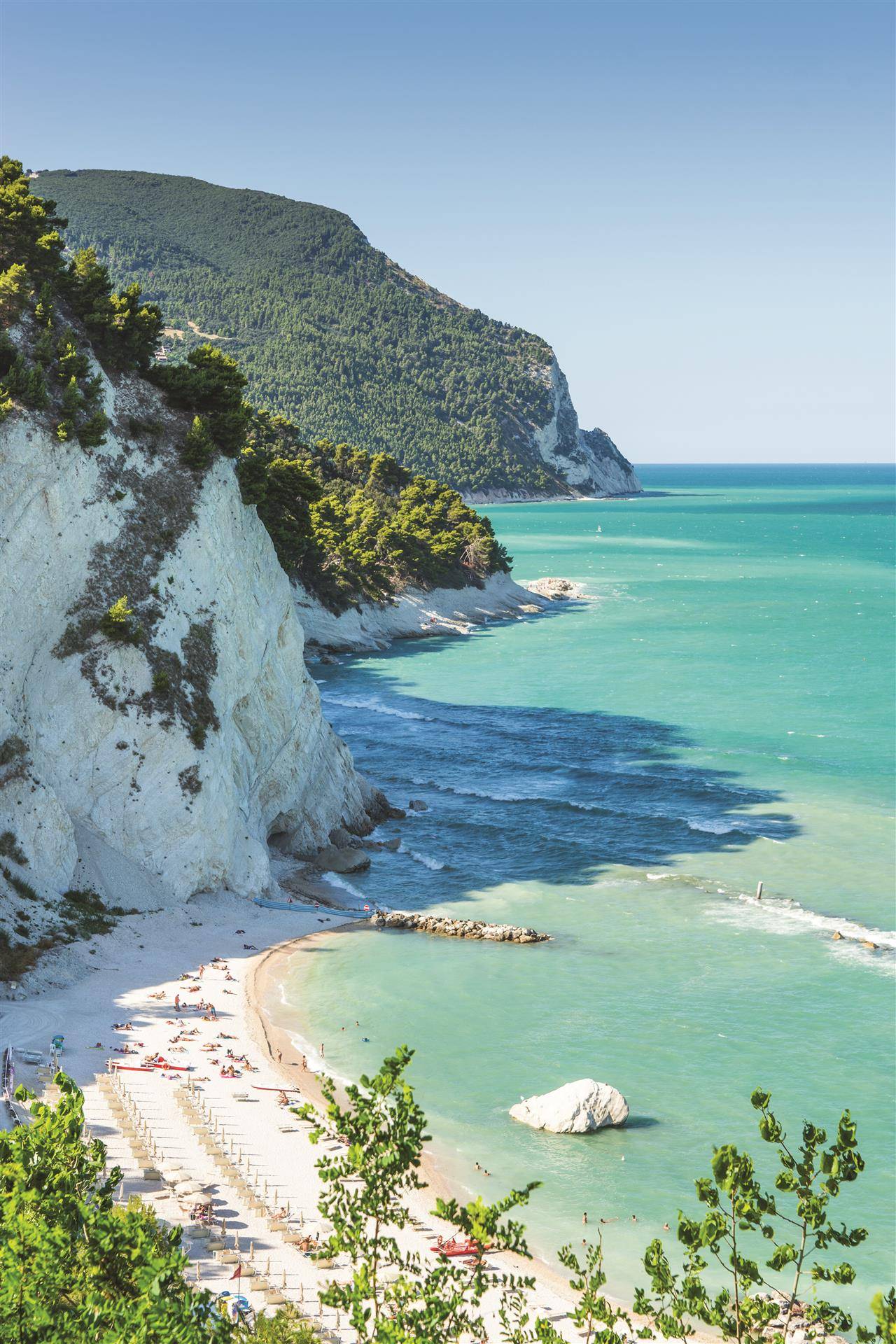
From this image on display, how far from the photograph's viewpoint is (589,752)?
8219 centimetres

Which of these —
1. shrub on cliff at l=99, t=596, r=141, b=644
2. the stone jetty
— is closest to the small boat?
the stone jetty

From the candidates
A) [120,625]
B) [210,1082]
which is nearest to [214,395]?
[120,625]

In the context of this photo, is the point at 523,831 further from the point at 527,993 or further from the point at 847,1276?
the point at 847,1276

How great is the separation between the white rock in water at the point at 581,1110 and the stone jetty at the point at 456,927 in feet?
47.0

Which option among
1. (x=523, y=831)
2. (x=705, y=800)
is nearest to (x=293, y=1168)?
(x=523, y=831)

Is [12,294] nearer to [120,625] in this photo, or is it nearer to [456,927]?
[120,625]

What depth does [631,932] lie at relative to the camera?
5147 centimetres

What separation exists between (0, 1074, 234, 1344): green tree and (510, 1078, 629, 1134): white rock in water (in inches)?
594

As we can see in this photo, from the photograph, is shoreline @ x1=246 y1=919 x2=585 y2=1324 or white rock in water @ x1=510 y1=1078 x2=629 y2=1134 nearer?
shoreline @ x1=246 y1=919 x2=585 y2=1324

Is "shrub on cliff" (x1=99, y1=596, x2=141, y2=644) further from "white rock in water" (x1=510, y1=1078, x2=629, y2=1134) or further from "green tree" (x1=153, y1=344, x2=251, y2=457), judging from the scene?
"white rock in water" (x1=510, y1=1078, x2=629, y2=1134)

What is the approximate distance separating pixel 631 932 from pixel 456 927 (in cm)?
795

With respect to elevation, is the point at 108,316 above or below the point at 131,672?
above

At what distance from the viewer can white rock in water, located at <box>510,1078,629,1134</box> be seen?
35812 millimetres

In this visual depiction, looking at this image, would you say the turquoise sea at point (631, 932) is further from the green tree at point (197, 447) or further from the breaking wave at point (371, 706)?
the green tree at point (197, 447)
